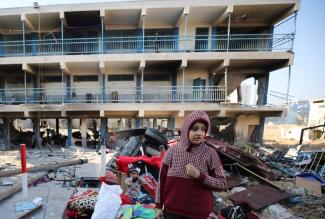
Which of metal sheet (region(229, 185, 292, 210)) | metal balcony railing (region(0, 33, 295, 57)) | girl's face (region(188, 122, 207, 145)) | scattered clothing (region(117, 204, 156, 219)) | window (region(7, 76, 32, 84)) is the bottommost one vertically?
metal sheet (region(229, 185, 292, 210))

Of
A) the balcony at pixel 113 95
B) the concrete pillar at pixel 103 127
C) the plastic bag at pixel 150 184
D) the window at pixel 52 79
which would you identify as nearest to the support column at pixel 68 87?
the balcony at pixel 113 95

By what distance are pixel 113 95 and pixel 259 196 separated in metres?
9.61

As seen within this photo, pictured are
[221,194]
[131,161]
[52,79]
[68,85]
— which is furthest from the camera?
[52,79]

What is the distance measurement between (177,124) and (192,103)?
186cm

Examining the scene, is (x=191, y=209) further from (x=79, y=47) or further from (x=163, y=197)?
(x=79, y=47)

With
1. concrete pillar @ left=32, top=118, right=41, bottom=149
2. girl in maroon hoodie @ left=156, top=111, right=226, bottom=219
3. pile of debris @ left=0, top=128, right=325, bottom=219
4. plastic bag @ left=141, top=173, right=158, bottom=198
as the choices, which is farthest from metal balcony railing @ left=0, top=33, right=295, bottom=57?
girl in maroon hoodie @ left=156, top=111, right=226, bottom=219

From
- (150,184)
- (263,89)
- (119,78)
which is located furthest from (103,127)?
(263,89)

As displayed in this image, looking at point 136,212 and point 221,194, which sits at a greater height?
point 136,212

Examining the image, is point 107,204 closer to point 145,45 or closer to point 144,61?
point 144,61

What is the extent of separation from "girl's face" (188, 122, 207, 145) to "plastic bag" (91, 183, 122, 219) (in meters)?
1.70

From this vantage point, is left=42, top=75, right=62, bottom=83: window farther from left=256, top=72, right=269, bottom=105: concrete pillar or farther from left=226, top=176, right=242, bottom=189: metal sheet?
left=256, top=72, right=269, bottom=105: concrete pillar

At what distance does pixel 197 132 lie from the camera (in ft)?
5.54

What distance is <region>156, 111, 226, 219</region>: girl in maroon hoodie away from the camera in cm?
171

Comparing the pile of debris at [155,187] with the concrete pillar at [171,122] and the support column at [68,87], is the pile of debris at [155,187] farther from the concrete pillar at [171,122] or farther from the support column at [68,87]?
the support column at [68,87]
